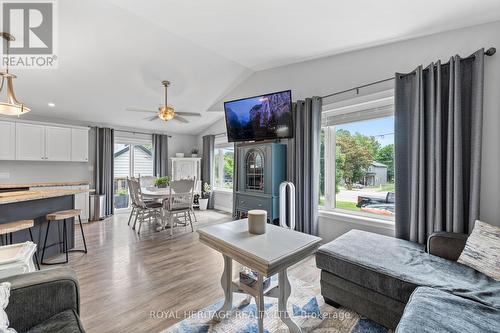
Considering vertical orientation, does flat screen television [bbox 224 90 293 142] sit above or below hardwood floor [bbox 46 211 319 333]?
above

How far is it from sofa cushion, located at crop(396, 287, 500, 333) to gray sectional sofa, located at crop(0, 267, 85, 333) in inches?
62.2

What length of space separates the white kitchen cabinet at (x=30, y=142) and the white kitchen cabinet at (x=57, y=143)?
71 millimetres

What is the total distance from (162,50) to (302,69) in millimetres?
1993

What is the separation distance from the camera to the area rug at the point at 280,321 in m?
1.62

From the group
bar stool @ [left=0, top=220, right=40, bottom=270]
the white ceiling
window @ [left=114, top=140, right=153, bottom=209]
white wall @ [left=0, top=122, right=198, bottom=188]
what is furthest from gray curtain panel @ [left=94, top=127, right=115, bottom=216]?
bar stool @ [left=0, top=220, right=40, bottom=270]

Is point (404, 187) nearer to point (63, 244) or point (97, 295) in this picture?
point (97, 295)

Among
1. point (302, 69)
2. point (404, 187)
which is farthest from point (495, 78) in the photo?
point (302, 69)

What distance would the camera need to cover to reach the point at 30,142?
13.6ft

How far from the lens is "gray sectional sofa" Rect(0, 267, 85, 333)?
103 cm

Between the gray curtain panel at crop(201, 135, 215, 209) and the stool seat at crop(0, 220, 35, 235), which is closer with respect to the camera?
the stool seat at crop(0, 220, 35, 235)

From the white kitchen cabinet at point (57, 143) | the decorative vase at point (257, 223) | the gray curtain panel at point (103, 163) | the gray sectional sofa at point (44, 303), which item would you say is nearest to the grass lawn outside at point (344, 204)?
the decorative vase at point (257, 223)

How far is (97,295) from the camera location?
2.04 m

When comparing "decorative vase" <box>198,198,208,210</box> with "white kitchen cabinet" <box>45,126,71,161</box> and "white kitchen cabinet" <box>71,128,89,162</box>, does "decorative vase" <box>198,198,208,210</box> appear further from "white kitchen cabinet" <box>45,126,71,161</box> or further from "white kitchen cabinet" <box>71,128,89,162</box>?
"white kitchen cabinet" <box>45,126,71,161</box>
